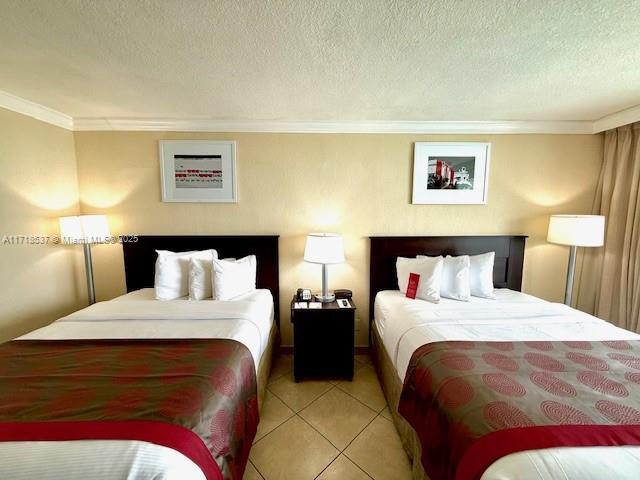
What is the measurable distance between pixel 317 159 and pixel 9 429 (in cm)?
236

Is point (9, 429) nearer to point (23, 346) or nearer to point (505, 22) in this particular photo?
point (23, 346)

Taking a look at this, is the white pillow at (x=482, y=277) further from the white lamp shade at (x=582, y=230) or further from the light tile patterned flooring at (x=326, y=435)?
the light tile patterned flooring at (x=326, y=435)

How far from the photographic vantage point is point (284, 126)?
2385 mm

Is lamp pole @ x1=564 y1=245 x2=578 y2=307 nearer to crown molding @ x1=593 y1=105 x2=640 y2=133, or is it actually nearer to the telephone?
crown molding @ x1=593 y1=105 x2=640 y2=133

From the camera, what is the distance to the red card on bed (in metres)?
2.15

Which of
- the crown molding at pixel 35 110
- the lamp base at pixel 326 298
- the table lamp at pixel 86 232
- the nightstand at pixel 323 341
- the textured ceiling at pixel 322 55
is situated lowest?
the nightstand at pixel 323 341

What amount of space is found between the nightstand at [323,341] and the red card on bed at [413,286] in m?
0.51

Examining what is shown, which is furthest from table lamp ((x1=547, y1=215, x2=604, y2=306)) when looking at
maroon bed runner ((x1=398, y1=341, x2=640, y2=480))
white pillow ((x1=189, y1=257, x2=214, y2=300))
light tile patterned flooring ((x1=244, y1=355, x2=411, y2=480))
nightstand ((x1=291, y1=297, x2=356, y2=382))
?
white pillow ((x1=189, y1=257, x2=214, y2=300))

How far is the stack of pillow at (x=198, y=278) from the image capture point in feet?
6.84

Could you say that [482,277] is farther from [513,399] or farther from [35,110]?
[35,110]

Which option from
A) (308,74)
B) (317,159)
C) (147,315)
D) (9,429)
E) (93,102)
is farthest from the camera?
(317,159)

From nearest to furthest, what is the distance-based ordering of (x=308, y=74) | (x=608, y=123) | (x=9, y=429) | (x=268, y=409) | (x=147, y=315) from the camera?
(x=9, y=429), (x=308, y=74), (x=147, y=315), (x=268, y=409), (x=608, y=123)

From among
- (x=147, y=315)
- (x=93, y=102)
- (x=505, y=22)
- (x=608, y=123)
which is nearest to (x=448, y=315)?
(x=505, y=22)

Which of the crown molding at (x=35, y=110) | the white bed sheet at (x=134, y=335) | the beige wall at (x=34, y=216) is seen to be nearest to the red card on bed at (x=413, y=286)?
the white bed sheet at (x=134, y=335)
